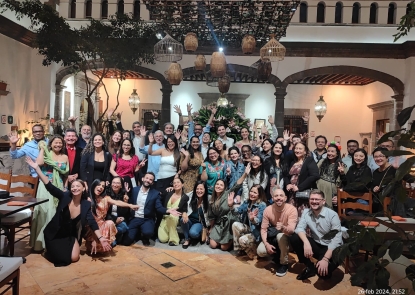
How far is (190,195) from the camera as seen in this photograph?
196 inches

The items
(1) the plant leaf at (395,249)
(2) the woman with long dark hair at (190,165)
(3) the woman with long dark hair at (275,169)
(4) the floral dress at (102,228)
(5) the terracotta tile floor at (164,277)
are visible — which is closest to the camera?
(1) the plant leaf at (395,249)

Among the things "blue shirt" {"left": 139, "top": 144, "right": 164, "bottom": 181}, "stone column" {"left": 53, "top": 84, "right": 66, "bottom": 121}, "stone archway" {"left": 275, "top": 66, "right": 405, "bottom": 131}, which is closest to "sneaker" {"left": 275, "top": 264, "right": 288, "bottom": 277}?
"blue shirt" {"left": 139, "top": 144, "right": 164, "bottom": 181}

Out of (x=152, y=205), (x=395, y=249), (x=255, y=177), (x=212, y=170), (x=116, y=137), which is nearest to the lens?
(x=395, y=249)

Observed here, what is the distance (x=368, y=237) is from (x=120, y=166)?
422 cm

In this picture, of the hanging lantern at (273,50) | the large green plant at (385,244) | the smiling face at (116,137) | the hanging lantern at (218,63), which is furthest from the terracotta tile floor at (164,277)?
the hanging lantern at (273,50)

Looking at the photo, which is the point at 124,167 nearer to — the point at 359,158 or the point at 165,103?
the point at 359,158

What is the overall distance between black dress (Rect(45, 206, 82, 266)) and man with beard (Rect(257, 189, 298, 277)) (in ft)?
7.56

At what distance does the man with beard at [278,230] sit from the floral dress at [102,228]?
191cm

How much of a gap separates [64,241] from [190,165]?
2080 mm

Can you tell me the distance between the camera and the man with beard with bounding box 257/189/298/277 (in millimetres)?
3762

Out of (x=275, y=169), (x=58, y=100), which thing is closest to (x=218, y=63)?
(x=275, y=169)

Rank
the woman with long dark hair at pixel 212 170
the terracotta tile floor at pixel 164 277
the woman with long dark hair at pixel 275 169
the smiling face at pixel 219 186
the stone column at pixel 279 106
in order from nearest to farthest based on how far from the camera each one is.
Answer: the terracotta tile floor at pixel 164 277 → the smiling face at pixel 219 186 → the woman with long dark hair at pixel 275 169 → the woman with long dark hair at pixel 212 170 → the stone column at pixel 279 106

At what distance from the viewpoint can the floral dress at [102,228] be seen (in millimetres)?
4059

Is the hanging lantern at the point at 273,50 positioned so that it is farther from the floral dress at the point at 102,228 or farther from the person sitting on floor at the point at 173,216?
the floral dress at the point at 102,228
